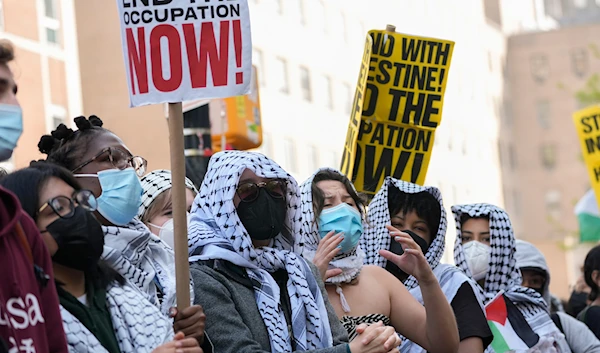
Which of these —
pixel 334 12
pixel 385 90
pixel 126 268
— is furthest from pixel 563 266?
Result: pixel 126 268

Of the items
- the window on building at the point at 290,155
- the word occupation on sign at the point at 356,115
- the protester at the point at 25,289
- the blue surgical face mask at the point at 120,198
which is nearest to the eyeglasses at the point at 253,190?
the blue surgical face mask at the point at 120,198

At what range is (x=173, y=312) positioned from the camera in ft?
16.3

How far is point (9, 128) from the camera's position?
4500 millimetres

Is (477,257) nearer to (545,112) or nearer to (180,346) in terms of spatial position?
(180,346)

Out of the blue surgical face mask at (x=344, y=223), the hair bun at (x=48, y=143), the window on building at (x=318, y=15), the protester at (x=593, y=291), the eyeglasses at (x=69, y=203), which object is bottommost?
the protester at (x=593, y=291)

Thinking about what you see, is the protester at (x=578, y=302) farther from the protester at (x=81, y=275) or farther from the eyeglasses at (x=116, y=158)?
the protester at (x=81, y=275)

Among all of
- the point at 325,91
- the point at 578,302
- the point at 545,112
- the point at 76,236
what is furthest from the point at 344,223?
the point at 545,112

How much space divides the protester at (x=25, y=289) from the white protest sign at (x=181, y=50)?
118cm

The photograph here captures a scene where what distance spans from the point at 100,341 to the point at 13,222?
796 millimetres

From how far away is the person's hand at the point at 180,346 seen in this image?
461cm

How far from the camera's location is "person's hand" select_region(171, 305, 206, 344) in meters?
4.90

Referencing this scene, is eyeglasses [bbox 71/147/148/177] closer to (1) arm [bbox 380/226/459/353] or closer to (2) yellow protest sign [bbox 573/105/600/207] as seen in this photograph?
(1) arm [bbox 380/226/459/353]

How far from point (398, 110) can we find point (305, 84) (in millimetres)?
38446

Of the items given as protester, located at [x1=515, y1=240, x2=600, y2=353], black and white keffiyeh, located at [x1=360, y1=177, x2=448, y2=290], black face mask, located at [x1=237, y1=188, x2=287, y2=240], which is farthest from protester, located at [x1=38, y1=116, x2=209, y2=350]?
protester, located at [x1=515, y1=240, x2=600, y2=353]
